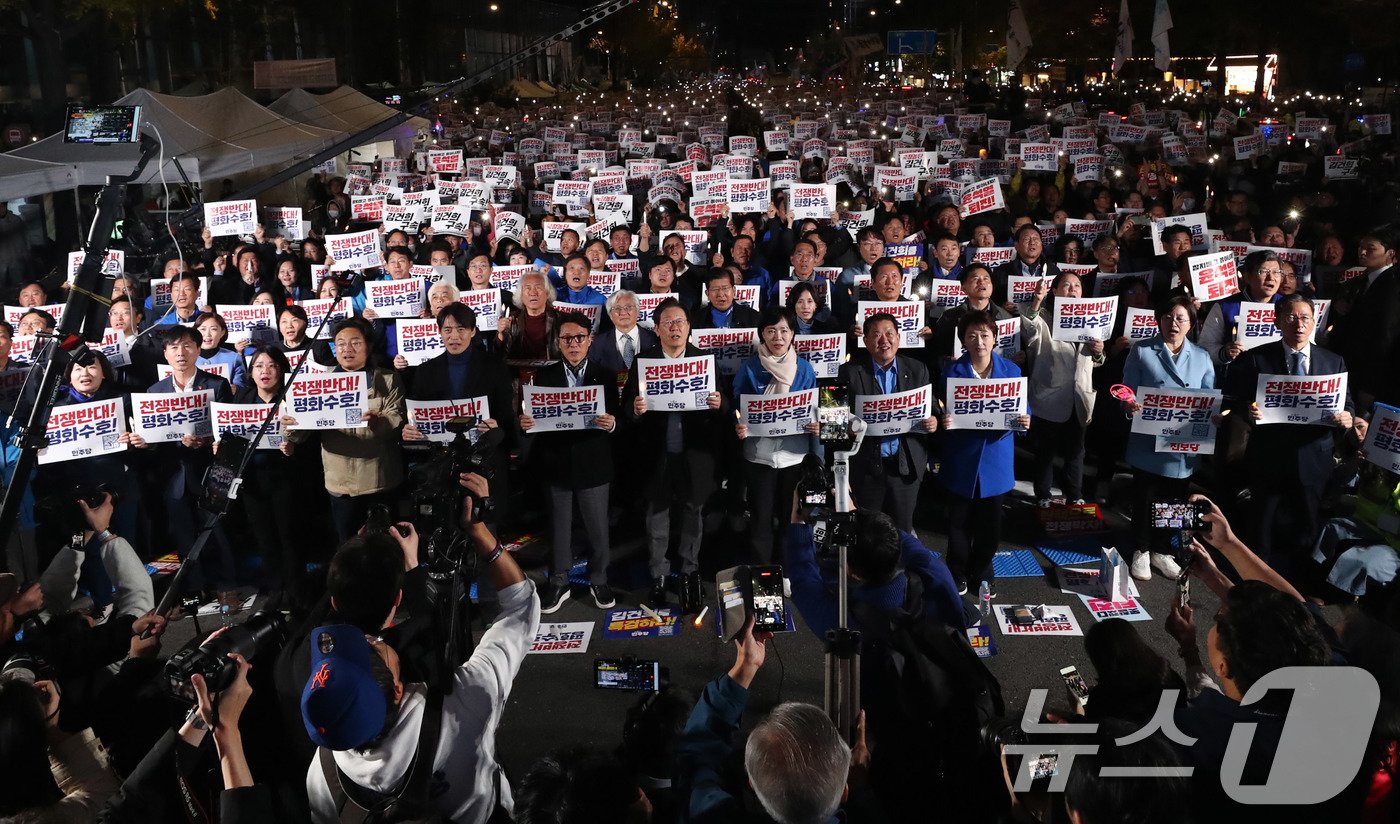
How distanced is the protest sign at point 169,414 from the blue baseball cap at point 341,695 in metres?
4.66

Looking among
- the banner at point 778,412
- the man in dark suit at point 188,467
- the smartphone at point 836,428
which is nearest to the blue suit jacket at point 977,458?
the banner at point 778,412

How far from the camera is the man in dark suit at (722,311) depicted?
846 cm

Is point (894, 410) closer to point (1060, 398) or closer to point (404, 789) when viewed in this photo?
point (1060, 398)

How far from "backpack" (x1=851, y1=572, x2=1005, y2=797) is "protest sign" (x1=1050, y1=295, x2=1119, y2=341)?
16.1ft

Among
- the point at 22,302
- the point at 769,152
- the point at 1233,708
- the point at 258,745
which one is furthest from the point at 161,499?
the point at 769,152

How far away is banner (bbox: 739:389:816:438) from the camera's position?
6.56 m

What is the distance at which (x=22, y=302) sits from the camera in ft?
31.0

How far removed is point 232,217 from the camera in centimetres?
1184

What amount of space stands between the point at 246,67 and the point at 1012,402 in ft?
122

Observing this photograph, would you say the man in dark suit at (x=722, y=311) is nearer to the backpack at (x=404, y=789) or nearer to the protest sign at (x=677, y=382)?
the protest sign at (x=677, y=382)

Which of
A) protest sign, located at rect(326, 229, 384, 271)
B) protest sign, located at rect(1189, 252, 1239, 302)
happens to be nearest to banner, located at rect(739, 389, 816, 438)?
protest sign, located at rect(1189, 252, 1239, 302)

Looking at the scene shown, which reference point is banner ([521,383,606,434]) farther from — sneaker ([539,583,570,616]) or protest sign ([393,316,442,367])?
protest sign ([393,316,442,367])

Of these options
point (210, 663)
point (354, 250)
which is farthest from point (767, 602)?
point (354, 250)

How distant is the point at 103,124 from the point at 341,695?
4570 mm
